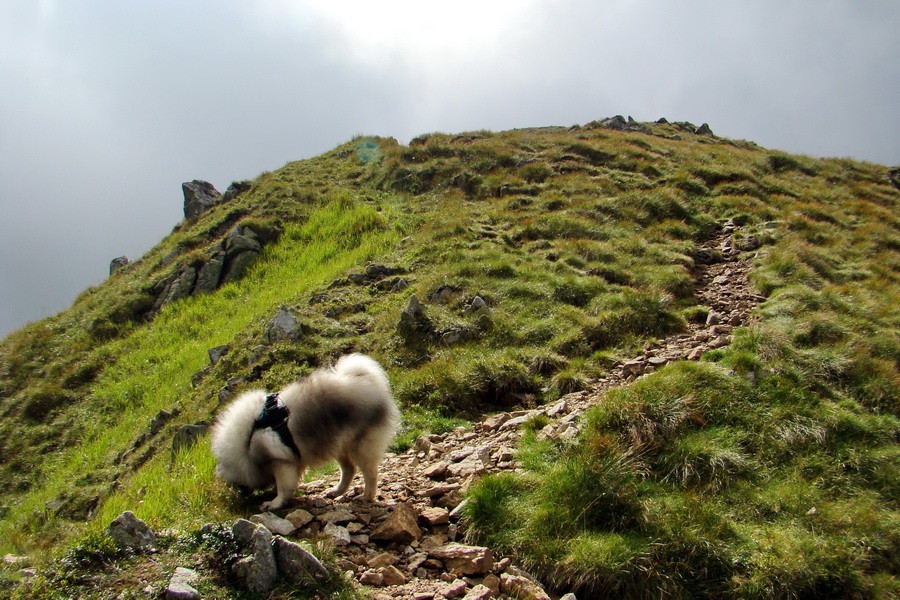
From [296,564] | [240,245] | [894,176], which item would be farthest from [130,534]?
[894,176]

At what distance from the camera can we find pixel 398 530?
5.12m

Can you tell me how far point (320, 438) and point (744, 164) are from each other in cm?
2618

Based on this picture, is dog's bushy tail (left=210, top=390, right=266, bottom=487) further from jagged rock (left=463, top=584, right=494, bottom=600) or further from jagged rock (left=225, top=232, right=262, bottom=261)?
jagged rock (left=225, top=232, right=262, bottom=261)

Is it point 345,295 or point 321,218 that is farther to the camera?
point 321,218

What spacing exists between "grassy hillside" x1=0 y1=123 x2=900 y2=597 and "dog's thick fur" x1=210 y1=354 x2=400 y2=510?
1.47ft

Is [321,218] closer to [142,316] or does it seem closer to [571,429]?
[142,316]

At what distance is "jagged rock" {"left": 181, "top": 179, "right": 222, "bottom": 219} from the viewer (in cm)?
3183

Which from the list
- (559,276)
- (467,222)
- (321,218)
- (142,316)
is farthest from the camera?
(321,218)

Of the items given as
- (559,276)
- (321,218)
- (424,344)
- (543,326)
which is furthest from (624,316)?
(321,218)

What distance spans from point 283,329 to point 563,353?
7029 mm

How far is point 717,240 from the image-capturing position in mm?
16812

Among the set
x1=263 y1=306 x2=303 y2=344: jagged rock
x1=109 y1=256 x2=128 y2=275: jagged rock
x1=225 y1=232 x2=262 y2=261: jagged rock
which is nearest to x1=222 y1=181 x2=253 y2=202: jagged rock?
x1=109 y1=256 x2=128 y2=275: jagged rock

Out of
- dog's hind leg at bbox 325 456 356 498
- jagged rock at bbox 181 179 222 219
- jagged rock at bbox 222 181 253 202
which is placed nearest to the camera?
dog's hind leg at bbox 325 456 356 498

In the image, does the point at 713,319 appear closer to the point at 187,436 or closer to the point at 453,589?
the point at 453,589
